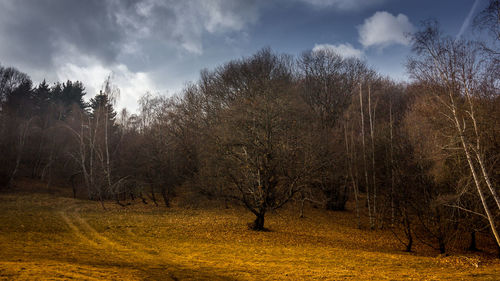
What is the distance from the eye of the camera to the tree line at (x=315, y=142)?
1202 cm

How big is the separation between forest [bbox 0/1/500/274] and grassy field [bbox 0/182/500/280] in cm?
212

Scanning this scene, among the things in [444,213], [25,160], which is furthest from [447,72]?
[25,160]

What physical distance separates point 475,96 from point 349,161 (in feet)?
36.6

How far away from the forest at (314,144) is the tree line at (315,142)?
0.10m

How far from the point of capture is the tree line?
12.0 m

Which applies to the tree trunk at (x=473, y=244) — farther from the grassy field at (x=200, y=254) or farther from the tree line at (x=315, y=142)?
the grassy field at (x=200, y=254)

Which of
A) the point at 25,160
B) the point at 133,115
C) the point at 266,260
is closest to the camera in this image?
the point at 266,260

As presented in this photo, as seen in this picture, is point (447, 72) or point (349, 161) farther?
point (349, 161)

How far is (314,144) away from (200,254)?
11.0 meters

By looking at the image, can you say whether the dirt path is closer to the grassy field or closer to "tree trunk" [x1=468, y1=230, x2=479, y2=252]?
the grassy field

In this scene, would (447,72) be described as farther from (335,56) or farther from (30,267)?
(335,56)

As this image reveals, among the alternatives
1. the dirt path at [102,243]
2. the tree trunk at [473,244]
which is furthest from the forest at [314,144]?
the dirt path at [102,243]

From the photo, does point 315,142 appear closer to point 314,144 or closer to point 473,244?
point 314,144

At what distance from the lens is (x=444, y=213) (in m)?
14.1
